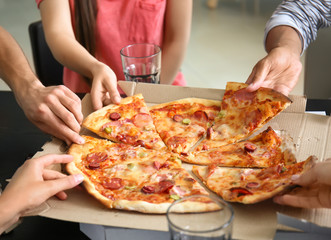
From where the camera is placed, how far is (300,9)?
2834mm

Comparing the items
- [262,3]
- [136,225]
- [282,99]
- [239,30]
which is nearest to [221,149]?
[282,99]

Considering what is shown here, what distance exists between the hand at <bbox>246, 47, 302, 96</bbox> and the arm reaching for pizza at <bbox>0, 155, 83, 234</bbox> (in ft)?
3.76

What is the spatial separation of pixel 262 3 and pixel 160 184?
620 cm

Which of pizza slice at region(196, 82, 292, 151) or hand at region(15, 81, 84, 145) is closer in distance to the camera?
Answer: hand at region(15, 81, 84, 145)

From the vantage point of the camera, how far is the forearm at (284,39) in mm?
2646

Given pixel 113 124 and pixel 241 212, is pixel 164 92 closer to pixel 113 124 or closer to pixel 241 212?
pixel 113 124

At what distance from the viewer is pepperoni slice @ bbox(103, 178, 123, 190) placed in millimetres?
1994

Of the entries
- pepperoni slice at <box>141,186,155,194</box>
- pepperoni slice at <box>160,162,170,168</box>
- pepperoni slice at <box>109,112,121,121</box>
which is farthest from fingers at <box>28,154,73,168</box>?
pepperoni slice at <box>109,112,121,121</box>

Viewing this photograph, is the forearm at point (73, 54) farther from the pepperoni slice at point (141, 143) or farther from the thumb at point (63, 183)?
the thumb at point (63, 183)

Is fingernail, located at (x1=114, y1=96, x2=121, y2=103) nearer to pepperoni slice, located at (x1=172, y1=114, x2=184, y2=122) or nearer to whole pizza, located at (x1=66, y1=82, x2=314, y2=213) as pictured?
whole pizza, located at (x1=66, y1=82, x2=314, y2=213)

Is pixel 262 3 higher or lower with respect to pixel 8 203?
lower

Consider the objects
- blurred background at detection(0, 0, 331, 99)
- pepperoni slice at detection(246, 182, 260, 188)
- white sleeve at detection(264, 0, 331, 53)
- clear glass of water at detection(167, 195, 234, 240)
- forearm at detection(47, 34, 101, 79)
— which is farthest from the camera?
blurred background at detection(0, 0, 331, 99)

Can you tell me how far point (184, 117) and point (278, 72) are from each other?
22.3 inches

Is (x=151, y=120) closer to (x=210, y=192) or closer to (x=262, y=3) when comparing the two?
(x=210, y=192)
